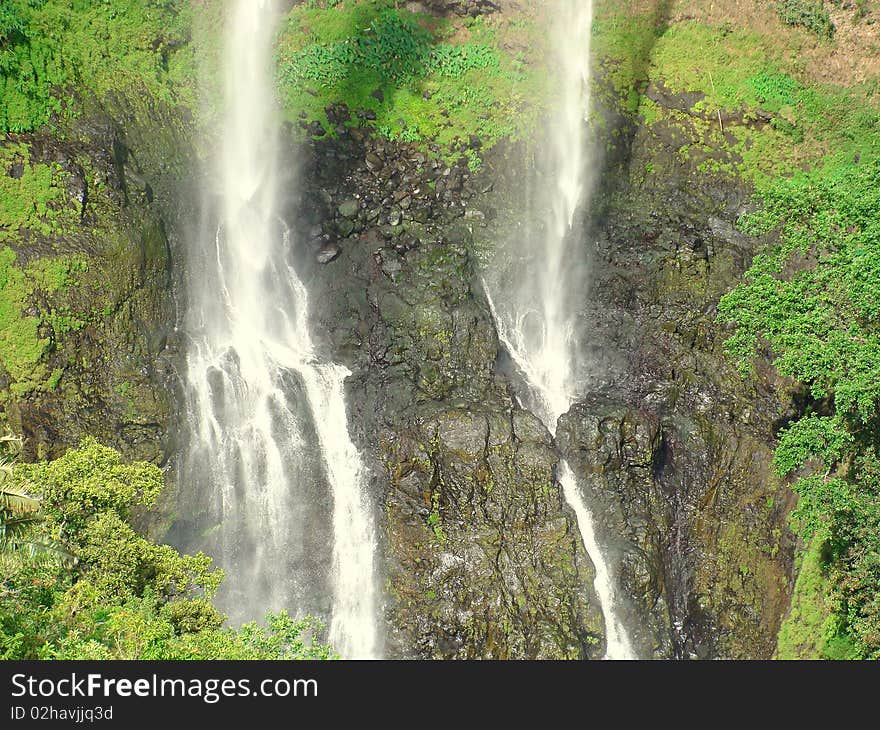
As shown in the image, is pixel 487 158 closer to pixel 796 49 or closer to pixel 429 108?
pixel 429 108

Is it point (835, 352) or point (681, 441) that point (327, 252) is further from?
point (835, 352)

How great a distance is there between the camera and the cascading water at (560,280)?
A: 25.0 meters

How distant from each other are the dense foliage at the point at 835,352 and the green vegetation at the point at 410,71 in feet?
41.5

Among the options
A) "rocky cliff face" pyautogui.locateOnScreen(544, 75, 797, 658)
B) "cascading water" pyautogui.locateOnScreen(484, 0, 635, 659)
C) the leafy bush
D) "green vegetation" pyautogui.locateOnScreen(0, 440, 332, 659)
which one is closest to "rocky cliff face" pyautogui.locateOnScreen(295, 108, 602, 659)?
"cascading water" pyautogui.locateOnScreen(484, 0, 635, 659)

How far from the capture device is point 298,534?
25.0 metres

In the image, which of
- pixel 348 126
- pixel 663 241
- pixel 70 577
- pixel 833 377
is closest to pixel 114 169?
pixel 348 126

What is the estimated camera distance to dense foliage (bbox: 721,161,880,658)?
23.0 metres

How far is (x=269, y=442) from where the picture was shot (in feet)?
85.1

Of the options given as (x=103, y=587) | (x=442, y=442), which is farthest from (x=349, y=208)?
(x=103, y=587)

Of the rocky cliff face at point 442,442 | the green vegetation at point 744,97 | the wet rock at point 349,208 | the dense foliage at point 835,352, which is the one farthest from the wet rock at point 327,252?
the green vegetation at point 744,97

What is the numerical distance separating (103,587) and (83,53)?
2069cm

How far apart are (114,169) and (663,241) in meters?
18.1

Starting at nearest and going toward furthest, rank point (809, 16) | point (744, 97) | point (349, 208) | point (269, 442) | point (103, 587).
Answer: point (103, 587)
point (269, 442)
point (349, 208)
point (744, 97)
point (809, 16)

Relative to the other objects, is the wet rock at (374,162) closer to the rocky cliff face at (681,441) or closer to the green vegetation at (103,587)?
the rocky cliff face at (681,441)
